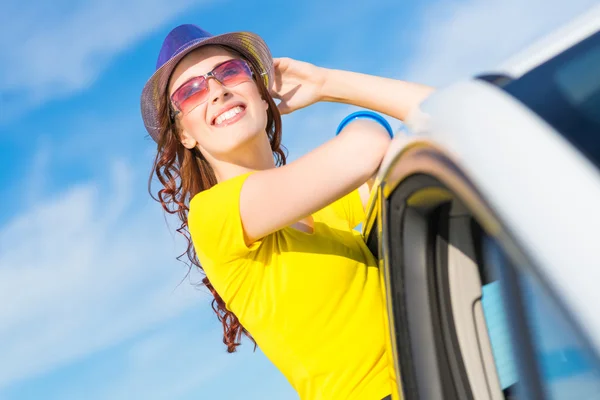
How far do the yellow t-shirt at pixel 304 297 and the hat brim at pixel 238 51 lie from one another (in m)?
0.83

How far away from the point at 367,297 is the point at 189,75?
47.2 inches

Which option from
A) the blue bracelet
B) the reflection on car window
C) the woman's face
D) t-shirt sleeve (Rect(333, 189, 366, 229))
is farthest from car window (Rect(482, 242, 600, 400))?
t-shirt sleeve (Rect(333, 189, 366, 229))

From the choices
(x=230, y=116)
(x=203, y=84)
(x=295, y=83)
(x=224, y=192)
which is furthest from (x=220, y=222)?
(x=295, y=83)

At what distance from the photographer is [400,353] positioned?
143 cm

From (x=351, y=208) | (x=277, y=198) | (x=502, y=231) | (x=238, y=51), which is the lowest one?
(x=502, y=231)

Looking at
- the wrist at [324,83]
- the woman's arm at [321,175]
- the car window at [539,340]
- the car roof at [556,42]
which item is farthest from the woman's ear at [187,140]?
the car roof at [556,42]

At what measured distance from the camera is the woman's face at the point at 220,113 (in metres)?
2.70

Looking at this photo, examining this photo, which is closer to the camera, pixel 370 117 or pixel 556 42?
pixel 556 42

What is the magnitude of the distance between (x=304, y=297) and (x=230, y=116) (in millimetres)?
834

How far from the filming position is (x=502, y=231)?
3.03 ft

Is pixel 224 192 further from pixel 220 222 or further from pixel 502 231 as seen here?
pixel 502 231

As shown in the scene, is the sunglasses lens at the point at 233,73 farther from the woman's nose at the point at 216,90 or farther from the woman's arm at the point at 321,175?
the woman's arm at the point at 321,175

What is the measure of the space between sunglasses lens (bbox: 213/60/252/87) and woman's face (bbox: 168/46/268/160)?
0.08 feet

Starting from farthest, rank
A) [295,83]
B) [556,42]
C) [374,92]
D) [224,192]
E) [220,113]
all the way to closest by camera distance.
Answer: [295,83] < [220,113] < [374,92] < [224,192] < [556,42]
